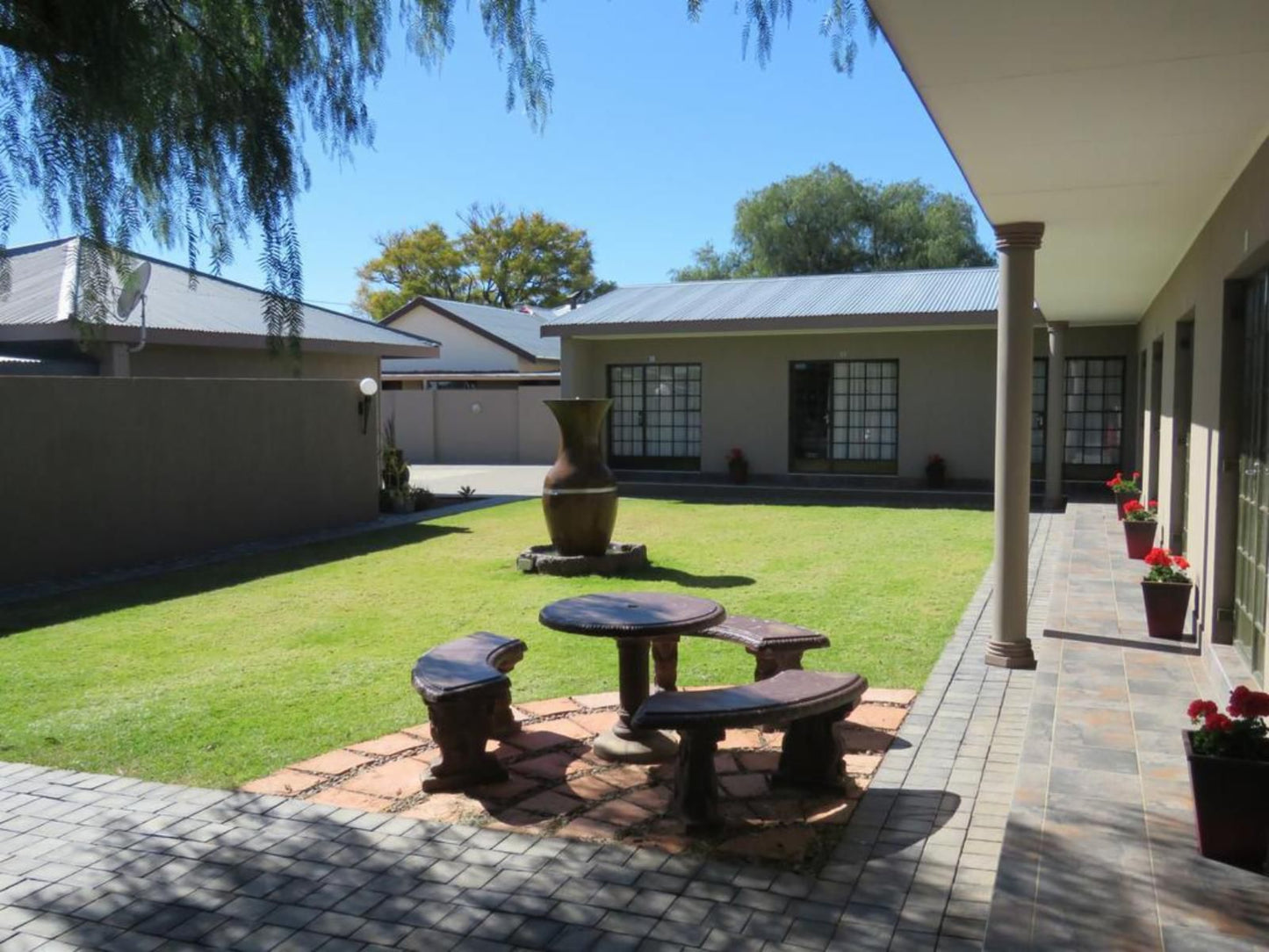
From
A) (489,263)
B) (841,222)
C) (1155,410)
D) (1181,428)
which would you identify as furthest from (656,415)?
(489,263)

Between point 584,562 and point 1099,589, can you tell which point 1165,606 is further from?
point 584,562

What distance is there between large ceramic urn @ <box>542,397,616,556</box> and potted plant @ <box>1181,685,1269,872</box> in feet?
23.9

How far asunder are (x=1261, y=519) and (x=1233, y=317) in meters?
1.45

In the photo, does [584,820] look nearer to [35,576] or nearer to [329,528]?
[35,576]

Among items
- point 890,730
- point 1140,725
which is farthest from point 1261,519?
point 890,730

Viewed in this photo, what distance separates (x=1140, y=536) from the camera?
10328mm

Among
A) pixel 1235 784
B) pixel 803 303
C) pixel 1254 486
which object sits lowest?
pixel 1235 784

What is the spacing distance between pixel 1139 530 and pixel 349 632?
7266mm

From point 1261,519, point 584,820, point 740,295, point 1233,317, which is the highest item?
point 740,295

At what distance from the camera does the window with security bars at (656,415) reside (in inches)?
828

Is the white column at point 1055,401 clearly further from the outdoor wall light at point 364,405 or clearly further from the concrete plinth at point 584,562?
the outdoor wall light at point 364,405

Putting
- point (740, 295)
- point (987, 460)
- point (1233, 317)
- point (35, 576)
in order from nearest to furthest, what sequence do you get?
point (1233, 317) → point (35, 576) → point (987, 460) → point (740, 295)

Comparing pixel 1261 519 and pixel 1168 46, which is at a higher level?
pixel 1168 46

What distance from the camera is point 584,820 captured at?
4.50 metres
